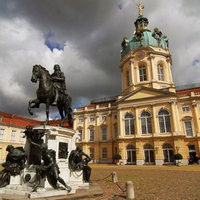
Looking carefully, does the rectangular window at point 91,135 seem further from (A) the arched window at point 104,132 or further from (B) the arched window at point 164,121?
(B) the arched window at point 164,121

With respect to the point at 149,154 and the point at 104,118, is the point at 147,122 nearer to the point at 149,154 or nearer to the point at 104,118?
the point at 149,154

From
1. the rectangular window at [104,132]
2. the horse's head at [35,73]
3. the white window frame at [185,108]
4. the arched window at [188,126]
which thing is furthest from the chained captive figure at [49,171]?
the rectangular window at [104,132]

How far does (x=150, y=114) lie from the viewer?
32.3 meters

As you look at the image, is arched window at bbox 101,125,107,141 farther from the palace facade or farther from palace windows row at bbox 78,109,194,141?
palace windows row at bbox 78,109,194,141

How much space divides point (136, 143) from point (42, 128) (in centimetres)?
2701

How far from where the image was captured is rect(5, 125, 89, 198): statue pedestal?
6141 mm

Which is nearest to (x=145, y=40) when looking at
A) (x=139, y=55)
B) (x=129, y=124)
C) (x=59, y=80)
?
(x=139, y=55)

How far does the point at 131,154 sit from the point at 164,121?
27.0ft

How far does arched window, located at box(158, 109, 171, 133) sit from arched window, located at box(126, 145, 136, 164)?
602 cm

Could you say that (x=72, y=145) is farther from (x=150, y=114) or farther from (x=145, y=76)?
(x=145, y=76)

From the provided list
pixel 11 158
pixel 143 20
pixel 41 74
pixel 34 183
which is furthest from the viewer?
pixel 143 20

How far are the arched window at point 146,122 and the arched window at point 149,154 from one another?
8.37ft

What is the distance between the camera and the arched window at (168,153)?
29.3 meters

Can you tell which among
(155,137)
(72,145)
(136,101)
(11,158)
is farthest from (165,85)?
(11,158)
